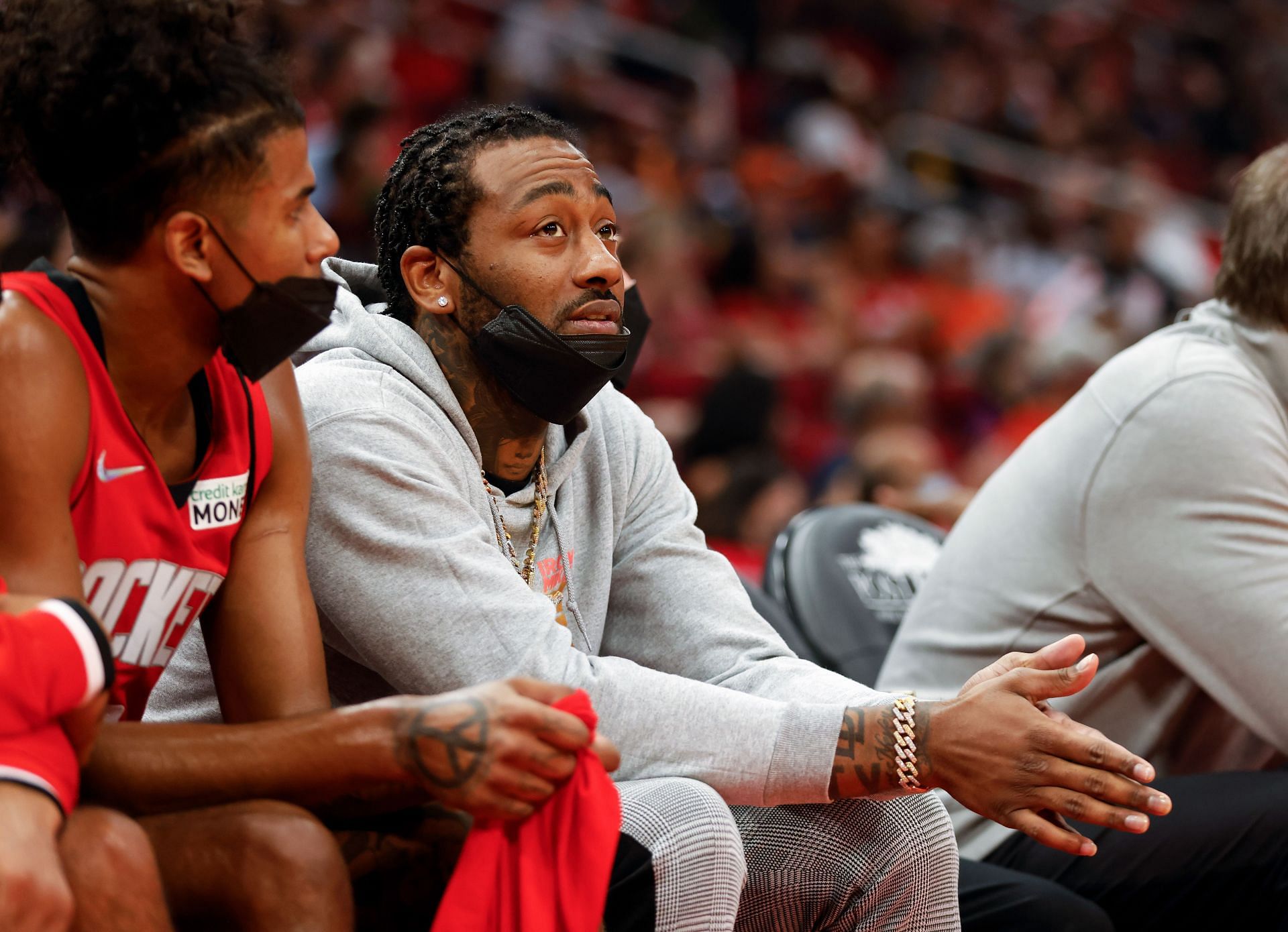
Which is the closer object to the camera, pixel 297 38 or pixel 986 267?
pixel 297 38

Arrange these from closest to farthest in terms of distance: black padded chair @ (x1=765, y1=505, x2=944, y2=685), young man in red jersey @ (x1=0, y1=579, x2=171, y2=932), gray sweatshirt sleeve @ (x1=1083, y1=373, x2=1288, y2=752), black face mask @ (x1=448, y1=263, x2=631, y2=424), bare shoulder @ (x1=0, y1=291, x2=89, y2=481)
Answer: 1. young man in red jersey @ (x1=0, y1=579, x2=171, y2=932)
2. bare shoulder @ (x1=0, y1=291, x2=89, y2=481)
3. black face mask @ (x1=448, y1=263, x2=631, y2=424)
4. gray sweatshirt sleeve @ (x1=1083, y1=373, x2=1288, y2=752)
5. black padded chair @ (x1=765, y1=505, x2=944, y2=685)

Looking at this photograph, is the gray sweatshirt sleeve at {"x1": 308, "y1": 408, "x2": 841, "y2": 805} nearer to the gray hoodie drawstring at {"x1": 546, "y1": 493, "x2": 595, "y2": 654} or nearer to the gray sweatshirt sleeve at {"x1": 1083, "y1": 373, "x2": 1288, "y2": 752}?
the gray hoodie drawstring at {"x1": 546, "y1": 493, "x2": 595, "y2": 654}

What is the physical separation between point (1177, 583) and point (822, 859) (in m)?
0.85

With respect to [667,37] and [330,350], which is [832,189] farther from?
[330,350]

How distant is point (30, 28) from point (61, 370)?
405mm

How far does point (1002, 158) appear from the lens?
10.2 m

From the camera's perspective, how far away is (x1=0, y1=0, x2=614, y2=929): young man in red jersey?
1.60m

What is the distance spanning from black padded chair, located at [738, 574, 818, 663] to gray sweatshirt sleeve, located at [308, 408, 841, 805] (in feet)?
3.08

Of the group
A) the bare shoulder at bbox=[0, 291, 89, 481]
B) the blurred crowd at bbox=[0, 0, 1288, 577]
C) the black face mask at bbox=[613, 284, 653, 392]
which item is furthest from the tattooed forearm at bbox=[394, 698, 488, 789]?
the blurred crowd at bbox=[0, 0, 1288, 577]

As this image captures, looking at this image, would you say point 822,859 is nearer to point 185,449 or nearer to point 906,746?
point 906,746

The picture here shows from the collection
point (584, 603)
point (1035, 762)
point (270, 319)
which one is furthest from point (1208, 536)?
point (270, 319)

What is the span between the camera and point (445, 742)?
163 cm

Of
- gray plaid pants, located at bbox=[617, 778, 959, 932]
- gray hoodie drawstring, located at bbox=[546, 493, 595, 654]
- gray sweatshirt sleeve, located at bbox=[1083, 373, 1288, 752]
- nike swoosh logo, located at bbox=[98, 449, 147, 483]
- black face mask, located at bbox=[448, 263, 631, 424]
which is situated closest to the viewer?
nike swoosh logo, located at bbox=[98, 449, 147, 483]

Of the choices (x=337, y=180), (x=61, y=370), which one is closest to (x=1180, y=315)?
(x=61, y=370)
